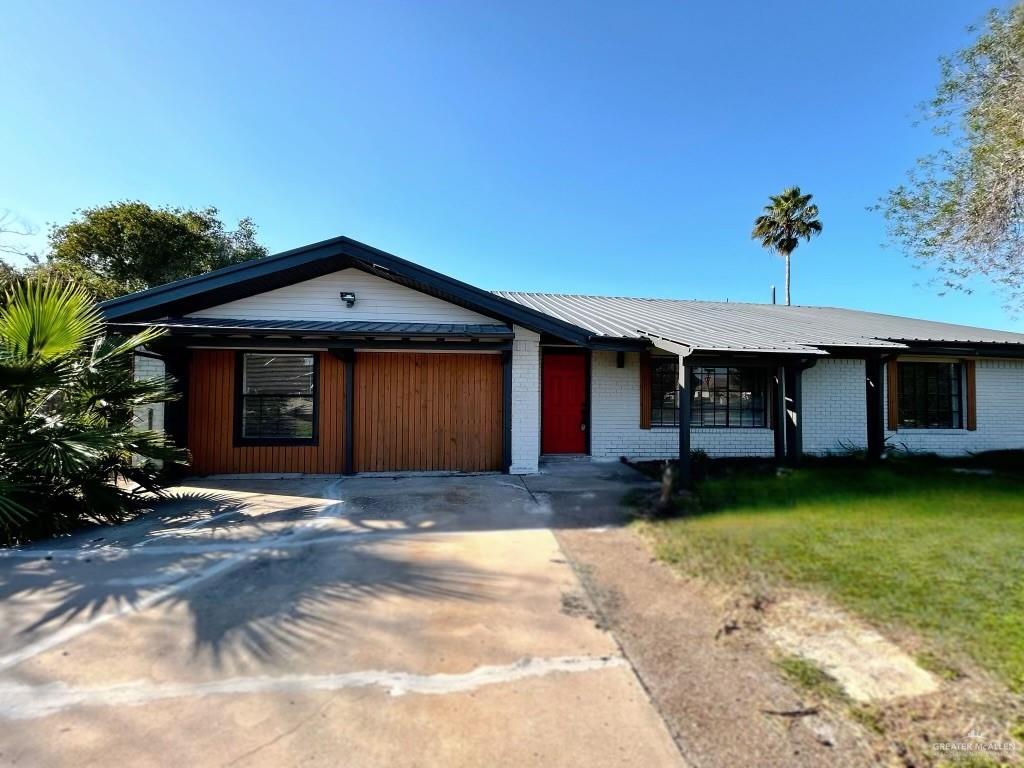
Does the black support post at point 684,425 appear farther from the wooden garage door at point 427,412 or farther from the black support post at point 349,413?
the black support post at point 349,413

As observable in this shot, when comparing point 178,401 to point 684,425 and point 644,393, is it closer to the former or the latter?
point 684,425

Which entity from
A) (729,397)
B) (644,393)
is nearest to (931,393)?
(729,397)

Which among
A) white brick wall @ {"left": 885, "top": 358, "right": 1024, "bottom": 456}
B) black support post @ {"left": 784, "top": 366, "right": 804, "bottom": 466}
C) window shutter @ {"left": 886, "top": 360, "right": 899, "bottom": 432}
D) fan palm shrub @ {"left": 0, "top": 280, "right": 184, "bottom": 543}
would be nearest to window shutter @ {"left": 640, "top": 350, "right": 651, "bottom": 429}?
black support post @ {"left": 784, "top": 366, "right": 804, "bottom": 466}

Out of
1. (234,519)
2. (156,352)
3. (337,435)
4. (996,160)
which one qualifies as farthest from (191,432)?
(996,160)

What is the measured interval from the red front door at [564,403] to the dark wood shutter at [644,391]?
3.86ft

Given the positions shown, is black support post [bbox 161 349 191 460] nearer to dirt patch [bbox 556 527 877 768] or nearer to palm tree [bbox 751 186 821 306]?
dirt patch [bbox 556 527 877 768]

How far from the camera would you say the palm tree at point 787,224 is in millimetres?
25047

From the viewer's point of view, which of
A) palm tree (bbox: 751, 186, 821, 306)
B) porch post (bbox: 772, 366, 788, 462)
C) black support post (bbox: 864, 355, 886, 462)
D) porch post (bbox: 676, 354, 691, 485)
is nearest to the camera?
porch post (bbox: 676, 354, 691, 485)

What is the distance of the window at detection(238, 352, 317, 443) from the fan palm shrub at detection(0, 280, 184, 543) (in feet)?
7.99

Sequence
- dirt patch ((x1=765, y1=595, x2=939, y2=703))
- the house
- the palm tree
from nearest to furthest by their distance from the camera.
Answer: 1. dirt patch ((x1=765, y1=595, x2=939, y2=703))
2. the house
3. the palm tree

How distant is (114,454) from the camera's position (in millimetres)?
5469

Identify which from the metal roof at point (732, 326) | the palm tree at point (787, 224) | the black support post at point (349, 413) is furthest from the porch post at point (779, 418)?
the palm tree at point (787, 224)

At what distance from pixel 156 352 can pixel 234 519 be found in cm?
411

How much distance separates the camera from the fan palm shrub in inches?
179
